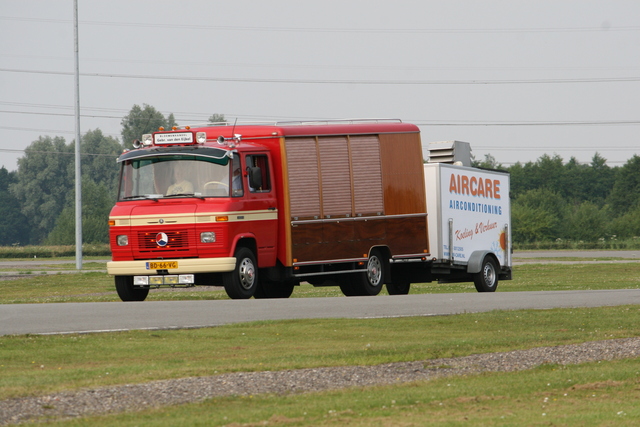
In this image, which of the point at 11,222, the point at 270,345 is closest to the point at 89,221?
the point at 11,222

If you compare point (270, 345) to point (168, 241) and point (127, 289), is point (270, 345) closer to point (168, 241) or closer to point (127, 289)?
point (168, 241)

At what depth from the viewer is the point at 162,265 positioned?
1975 centimetres

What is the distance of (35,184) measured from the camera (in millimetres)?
134625

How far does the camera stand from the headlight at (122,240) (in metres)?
20.1

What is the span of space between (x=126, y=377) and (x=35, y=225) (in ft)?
421

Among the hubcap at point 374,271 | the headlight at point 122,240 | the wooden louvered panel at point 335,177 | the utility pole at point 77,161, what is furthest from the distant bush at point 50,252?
the headlight at point 122,240

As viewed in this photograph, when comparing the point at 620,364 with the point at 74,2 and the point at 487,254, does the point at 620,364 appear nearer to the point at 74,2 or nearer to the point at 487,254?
the point at 487,254

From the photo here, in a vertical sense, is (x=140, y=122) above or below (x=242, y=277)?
above

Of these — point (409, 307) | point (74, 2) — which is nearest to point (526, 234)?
point (74, 2)

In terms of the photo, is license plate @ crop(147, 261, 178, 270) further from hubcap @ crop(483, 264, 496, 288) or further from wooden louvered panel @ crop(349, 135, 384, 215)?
hubcap @ crop(483, 264, 496, 288)

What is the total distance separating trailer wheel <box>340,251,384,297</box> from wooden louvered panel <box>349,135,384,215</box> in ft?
3.45

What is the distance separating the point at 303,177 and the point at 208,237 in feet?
8.21

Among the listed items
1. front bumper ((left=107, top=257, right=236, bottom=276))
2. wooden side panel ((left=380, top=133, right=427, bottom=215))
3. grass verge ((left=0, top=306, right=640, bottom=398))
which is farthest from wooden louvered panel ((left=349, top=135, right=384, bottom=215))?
grass verge ((left=0, top=306, right=640, bottom=398))

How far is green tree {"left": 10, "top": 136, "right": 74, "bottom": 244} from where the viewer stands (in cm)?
13438
